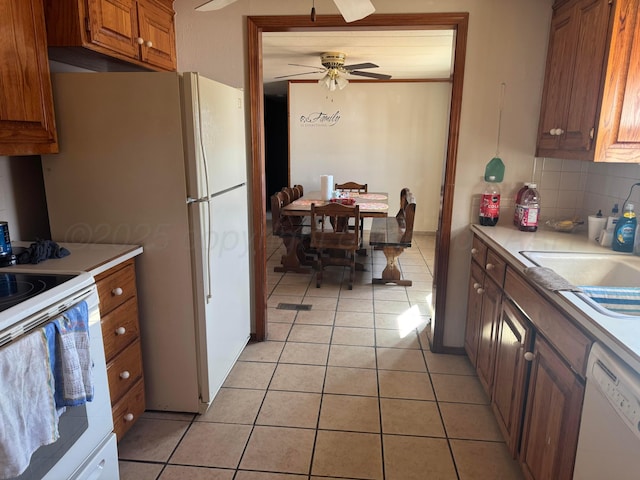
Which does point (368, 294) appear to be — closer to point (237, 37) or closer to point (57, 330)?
point (237, 37)

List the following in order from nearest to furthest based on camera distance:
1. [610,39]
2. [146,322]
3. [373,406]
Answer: [610,39], [146,322], [373,406]

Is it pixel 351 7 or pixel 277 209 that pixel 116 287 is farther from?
pixel 277 209

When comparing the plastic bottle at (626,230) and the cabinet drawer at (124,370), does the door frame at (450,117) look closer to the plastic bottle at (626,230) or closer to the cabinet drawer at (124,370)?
the plastic bottle at (626,230)

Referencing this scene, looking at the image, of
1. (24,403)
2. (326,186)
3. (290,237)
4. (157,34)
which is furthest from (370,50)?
(24,403)

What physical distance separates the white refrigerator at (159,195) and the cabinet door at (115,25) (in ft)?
0.64

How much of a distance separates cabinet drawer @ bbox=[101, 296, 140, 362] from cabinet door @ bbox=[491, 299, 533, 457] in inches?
64.9

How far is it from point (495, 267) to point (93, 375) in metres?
1.83

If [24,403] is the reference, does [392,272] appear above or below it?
below

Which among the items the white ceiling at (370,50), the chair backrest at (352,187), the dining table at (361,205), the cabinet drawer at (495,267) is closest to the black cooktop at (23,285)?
the cabinet drawer at (495,267)

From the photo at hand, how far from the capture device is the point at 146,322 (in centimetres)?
207

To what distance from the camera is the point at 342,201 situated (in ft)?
14.5

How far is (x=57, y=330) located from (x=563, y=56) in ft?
8.35

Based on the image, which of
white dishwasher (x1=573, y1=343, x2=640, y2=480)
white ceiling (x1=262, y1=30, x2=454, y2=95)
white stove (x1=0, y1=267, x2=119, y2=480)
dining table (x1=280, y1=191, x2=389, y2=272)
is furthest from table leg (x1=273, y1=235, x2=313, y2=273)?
white dishwasher (x1=573, y1=343, x2=640, y2=480)

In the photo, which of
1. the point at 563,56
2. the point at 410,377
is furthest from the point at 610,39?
the point at 410,377
